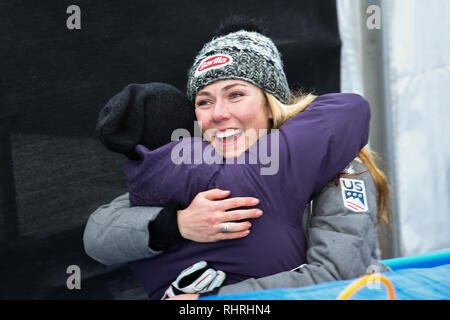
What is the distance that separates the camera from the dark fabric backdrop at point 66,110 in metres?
1.47

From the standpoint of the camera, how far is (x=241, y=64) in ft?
3.65

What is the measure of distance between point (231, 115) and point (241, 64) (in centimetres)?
13

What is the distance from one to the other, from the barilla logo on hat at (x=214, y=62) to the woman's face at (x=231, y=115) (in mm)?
39

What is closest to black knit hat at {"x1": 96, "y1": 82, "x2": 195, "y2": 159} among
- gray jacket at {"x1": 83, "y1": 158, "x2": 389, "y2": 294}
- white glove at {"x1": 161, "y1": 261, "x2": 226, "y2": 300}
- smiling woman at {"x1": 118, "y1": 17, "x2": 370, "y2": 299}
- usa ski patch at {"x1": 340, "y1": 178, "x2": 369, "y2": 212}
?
smiling woman at {"x1": 118, "y1": 17, "x2": 370, "y2": 299}

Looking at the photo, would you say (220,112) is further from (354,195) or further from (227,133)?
(354,195)

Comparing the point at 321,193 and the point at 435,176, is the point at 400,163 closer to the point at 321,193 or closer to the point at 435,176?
the point at 435,176

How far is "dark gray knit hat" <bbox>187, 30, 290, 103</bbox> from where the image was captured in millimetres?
1110

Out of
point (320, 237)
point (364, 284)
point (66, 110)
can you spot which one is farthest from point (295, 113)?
point (66, 110)

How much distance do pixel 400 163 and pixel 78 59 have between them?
4.26ft

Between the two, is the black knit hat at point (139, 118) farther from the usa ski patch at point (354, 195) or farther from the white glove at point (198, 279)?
the usa ski patch at point (354, 195)

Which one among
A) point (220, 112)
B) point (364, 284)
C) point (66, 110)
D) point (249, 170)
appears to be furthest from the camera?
point (66, 110)

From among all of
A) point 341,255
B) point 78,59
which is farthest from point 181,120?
point 78,59

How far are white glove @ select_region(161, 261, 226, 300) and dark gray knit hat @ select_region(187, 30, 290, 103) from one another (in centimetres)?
43

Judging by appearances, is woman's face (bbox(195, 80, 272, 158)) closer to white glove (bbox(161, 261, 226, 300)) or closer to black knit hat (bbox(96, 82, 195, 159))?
black knit hat (bbox(96, 82, 195, 159))
